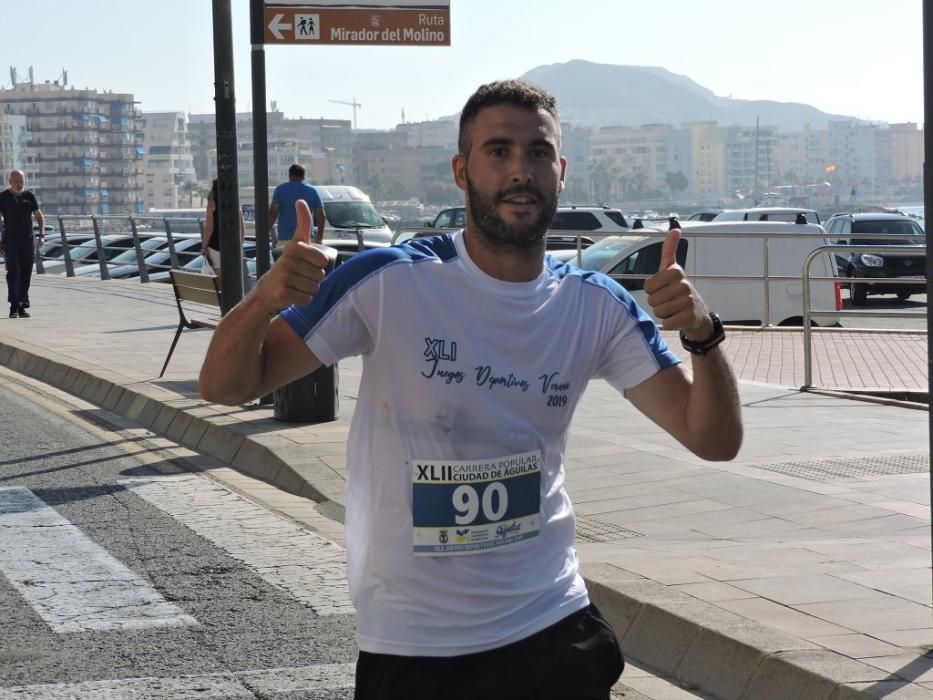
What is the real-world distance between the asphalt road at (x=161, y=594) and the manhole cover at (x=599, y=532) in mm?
1092

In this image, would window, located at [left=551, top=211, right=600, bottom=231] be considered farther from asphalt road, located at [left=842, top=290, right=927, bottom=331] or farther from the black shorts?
the black shorts

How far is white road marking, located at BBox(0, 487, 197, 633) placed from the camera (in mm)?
6082

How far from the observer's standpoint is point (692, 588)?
5.81m

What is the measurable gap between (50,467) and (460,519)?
7.14m

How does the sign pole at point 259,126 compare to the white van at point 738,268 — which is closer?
the sign pole at point 259,126

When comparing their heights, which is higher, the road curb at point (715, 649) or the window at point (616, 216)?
the window at point (616, 216)

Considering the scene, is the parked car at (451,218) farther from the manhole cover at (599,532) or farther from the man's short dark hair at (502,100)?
the man's short dark hair at (502,100)

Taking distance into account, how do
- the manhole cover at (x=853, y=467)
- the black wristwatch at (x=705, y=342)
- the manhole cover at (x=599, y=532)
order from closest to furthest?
the black wristwatch at (x=705, y=342), the manhole cover at (x=599, y=532), the manhole cover at (x=853, y=467)

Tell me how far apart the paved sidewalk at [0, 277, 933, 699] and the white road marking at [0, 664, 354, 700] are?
3.62ft

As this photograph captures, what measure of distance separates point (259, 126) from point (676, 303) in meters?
8.59

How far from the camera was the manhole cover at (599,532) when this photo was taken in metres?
7.25

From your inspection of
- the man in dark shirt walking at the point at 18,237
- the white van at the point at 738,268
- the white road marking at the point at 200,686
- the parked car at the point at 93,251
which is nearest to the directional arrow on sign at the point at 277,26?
the white road marking at the point at 200,686

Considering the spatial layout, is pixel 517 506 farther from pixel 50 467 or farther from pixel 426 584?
pixel 50 467

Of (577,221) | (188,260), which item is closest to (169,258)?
(188,260)
